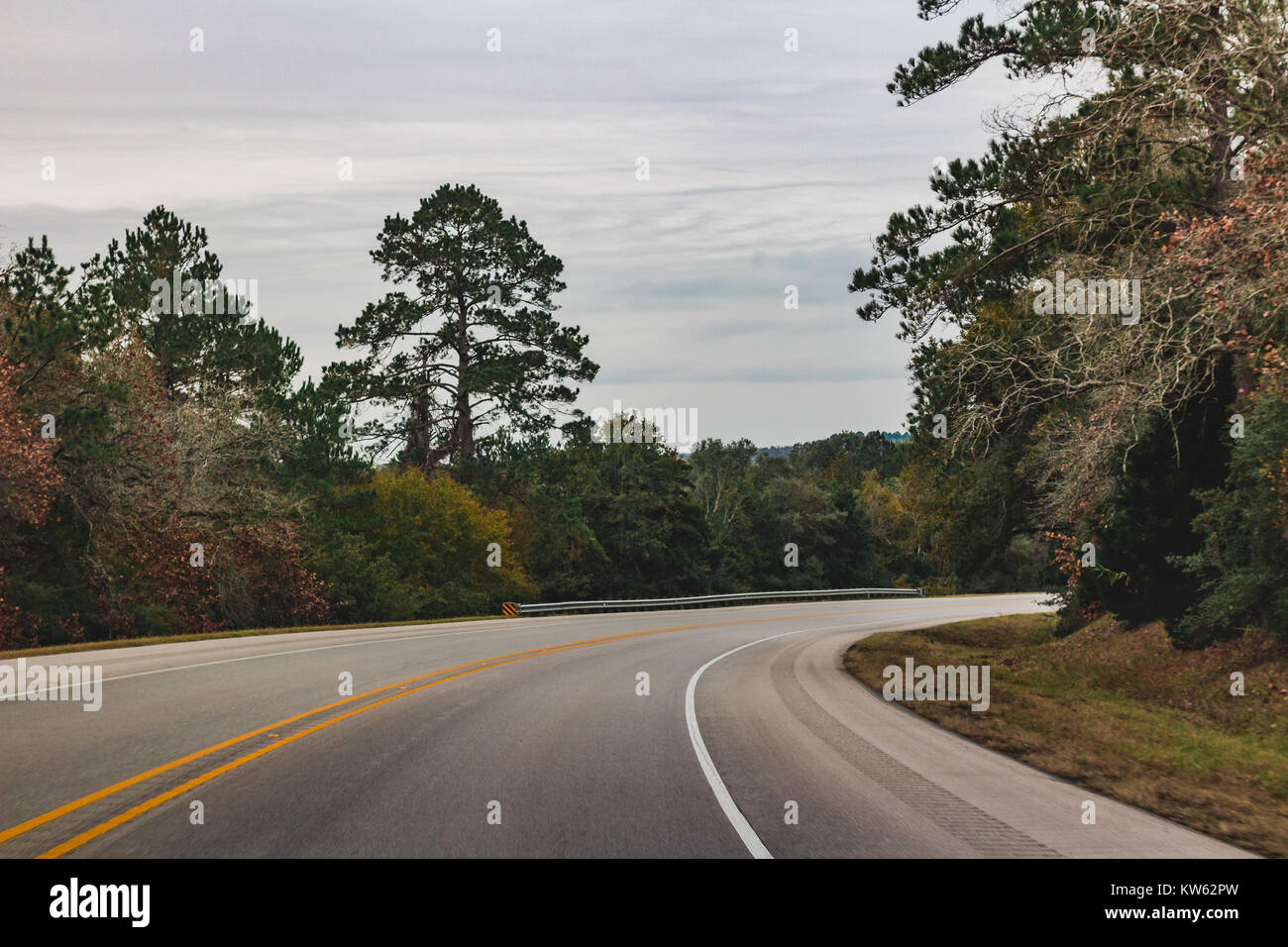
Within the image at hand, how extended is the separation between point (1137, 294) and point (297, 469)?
36.0m

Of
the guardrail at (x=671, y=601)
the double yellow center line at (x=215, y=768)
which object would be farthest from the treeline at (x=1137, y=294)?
the guardrail at (x=671, y=601)

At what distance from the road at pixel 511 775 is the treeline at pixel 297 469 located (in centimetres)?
1540

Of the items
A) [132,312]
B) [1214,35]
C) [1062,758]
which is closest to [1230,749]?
[1062,758]

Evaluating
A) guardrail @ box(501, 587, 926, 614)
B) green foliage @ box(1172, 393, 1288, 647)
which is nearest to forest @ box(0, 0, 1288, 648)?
green foliage @ box(1172, 393, 1288, 647)

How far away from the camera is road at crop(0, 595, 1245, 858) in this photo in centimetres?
695

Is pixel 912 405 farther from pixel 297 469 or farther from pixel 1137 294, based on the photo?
pixel 297 469

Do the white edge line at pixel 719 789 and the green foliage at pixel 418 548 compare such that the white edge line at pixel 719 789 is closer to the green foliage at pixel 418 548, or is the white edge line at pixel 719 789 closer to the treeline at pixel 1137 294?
the treeline at pixel 1137 294

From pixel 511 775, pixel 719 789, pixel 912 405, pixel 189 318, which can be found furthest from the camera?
pixel 189 318

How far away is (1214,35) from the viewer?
50.8ft

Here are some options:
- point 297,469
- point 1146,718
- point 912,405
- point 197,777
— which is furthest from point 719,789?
point 297,469

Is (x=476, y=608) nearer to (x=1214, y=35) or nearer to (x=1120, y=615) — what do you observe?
(x=1120, y=615)

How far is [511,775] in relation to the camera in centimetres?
914

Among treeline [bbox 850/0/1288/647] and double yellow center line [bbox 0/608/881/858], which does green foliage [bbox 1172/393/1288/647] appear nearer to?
treeline [bbox 850/0/1288/647]

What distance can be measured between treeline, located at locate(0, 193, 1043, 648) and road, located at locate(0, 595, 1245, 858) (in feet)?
50.5
